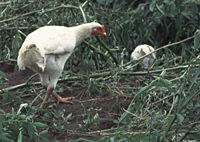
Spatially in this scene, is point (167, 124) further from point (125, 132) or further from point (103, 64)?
point (103, 64)

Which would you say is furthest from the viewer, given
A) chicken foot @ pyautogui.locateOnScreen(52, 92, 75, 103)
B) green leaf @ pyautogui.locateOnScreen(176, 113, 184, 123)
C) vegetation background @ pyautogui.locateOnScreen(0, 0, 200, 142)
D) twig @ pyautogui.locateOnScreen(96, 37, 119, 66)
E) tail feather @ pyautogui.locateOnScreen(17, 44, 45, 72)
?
twig @ pyautogui.locateOnScreen(96, 37, 119, 66)

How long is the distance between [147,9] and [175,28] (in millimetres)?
395

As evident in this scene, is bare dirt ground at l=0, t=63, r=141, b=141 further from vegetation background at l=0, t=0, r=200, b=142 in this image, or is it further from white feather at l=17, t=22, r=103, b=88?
white feather at l=17, t=22, r=103, b=88

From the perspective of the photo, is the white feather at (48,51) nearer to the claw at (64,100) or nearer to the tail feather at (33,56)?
the tail feather at (33,56)

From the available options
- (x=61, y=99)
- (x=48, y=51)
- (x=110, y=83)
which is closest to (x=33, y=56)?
(x=48, y=51)

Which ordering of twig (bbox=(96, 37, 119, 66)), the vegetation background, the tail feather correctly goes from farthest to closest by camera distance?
twig (bbox=(96, 37, 119, 66))
the tail feather
the vegetation background

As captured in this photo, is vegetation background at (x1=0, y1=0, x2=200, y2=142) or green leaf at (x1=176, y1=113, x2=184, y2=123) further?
vegetation background at (x1=0, y1=0, x2=200, y2=142)

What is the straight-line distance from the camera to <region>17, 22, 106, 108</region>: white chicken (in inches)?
155

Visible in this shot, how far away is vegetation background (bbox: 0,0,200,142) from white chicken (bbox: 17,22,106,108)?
0.23 meters

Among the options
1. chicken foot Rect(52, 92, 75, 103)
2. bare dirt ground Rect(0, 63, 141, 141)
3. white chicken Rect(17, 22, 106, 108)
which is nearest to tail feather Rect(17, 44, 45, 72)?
white chicken Rect(17, 22, 106, 108)

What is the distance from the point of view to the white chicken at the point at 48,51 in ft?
13.0

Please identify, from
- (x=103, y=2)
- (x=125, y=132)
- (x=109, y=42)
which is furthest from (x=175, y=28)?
(x=125, y=132)

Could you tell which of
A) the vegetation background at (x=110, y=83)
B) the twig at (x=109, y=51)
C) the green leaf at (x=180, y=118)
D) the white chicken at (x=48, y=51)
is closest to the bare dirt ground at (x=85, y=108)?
the vegetation background at (x=110, y=83)

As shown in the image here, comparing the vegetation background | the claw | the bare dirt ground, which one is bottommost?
the bare dirt ground
